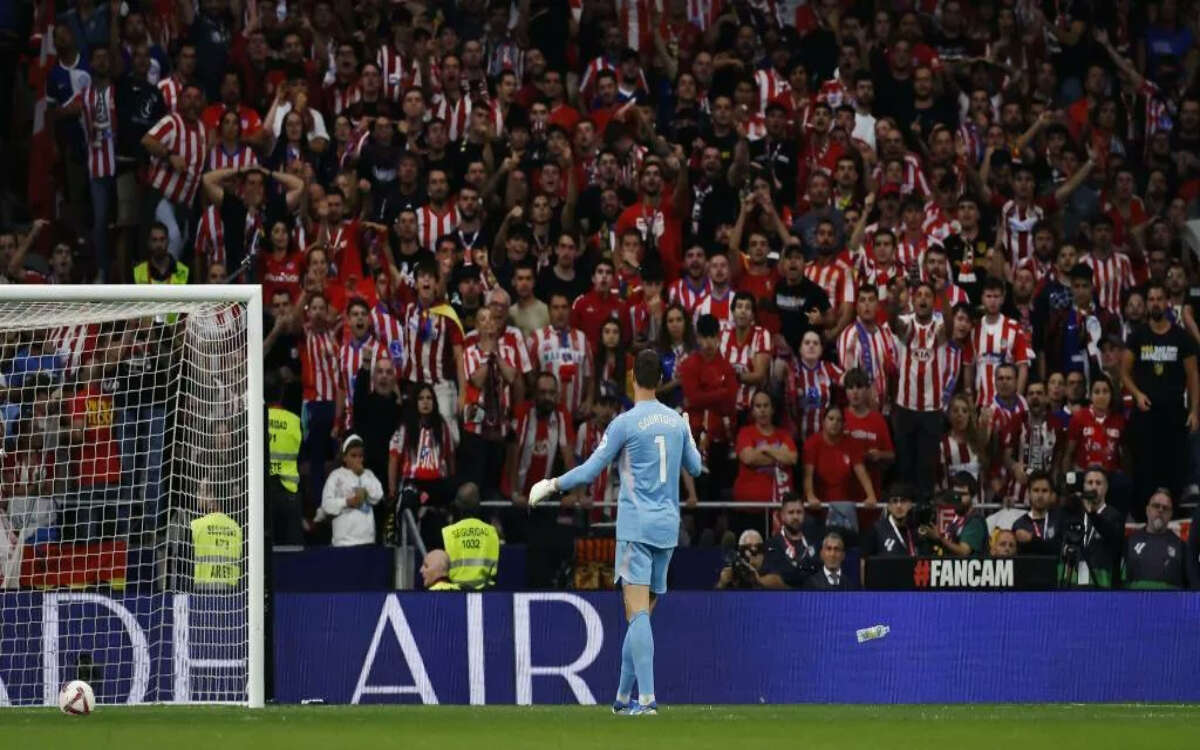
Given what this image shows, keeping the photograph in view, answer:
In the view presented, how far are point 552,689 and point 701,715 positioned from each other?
11.1 ft

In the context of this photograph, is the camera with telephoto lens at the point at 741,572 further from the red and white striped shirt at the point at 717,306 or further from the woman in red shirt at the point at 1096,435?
the woman in red shirt at the point at 1096,435

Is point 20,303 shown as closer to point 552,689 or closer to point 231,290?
point 231,290

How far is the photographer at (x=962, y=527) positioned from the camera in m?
18.1

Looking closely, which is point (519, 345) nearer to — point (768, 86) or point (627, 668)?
point (768, 86)

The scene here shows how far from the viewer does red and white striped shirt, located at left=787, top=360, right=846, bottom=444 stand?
2020 cm

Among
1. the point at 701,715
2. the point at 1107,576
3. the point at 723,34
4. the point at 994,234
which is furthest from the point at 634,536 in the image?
the point at 723,34

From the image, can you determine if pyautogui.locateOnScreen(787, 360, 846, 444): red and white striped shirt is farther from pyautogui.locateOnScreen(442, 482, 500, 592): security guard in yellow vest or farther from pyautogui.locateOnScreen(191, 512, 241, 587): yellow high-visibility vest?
pyautogui.locateOnScreen(191, 512, 241, 587): yellow high-visibility vest

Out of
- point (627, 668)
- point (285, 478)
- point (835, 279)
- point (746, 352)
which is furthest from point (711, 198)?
point (627, 668)

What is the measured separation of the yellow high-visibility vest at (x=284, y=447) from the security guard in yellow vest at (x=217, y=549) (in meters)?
3.20

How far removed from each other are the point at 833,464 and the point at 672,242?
3.08m

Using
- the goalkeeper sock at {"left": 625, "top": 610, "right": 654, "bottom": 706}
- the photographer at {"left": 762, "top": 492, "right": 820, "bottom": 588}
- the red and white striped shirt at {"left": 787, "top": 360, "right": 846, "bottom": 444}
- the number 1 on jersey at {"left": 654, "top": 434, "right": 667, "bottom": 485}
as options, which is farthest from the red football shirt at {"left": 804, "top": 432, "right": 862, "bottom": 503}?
the goalkeeper sock at {"left": 625, "top": 610, "right": 654, "bottom": 706}

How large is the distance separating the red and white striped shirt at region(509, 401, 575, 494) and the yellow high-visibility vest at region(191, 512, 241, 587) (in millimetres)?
4790

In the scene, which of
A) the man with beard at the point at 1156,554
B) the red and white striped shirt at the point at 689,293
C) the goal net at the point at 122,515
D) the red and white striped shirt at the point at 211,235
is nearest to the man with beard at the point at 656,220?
the red and white striped shirt at the point at 689,293

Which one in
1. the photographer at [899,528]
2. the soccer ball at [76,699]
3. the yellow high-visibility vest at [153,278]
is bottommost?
the soccer ball at [76,699]
